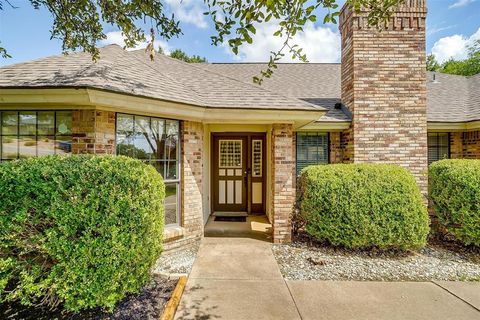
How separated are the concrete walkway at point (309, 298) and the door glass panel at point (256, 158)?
4.23 m

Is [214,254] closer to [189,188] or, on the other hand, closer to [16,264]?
[189,188]

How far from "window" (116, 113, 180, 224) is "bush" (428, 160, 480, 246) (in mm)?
5747

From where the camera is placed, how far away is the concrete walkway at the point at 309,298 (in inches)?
123

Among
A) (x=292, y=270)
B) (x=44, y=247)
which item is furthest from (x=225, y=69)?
(x=44, y=247)

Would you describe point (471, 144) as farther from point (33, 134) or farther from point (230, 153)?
point (33, 134)

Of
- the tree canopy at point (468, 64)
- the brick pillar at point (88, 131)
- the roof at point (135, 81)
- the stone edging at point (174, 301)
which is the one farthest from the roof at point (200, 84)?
the tree canopy at point (468, 64)

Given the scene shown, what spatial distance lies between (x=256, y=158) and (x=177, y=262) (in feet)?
15.1

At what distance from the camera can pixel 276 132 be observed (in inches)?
223

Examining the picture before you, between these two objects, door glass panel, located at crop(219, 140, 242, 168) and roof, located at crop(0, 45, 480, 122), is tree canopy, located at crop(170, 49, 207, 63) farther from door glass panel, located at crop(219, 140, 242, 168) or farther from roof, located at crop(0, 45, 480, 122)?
door glass panel, located at crop(219, 140, 242, 168)

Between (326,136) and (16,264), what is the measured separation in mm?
7119

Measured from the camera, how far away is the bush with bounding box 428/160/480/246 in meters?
4.97

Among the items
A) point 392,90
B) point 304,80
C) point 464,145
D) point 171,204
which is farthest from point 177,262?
point 464,145

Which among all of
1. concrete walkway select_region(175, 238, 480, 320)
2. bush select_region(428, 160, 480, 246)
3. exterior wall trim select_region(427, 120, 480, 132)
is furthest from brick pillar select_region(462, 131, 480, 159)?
concrete walkway select_region(175, 238, 480, 320)

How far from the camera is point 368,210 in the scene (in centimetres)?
490
